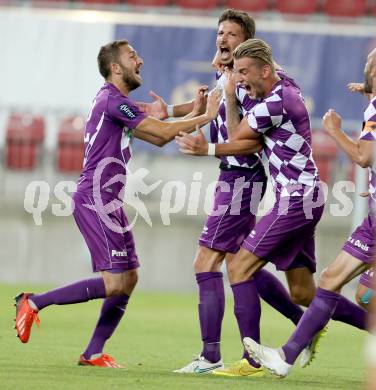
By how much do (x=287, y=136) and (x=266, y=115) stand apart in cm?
23

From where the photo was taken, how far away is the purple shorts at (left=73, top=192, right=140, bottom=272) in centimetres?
788

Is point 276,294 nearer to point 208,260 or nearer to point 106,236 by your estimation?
point 208,260

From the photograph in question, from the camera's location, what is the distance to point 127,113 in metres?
7.89

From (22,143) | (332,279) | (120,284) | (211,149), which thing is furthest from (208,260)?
(22,143)

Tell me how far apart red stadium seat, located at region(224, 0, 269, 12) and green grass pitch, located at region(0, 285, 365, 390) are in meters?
6.53

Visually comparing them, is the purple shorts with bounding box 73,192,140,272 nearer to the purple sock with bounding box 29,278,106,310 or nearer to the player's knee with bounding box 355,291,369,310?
the purple sock with bounding box 29,278,106,310

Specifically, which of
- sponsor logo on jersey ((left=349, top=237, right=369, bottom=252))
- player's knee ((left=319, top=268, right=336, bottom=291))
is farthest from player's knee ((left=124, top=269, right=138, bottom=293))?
sponsor logo on jersey ((left=349, top=237, right=369, bottom=252))

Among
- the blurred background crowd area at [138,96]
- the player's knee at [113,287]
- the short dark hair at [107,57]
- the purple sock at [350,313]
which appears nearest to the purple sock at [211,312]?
the player's knee at [113,287]

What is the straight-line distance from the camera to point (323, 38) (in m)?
17.0

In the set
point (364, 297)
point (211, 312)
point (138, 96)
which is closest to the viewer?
point (364, 297)

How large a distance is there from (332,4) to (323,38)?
2737 millimetres

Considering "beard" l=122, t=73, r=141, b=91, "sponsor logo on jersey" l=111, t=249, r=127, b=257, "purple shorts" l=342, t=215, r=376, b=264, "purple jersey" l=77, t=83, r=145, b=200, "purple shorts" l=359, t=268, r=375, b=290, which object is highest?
"beard" l=122, t=73, r=141, b=91

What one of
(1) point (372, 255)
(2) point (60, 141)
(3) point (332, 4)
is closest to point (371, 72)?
(1) point (372, 255)

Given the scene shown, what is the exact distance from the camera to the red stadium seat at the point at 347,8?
1934 centimetres
